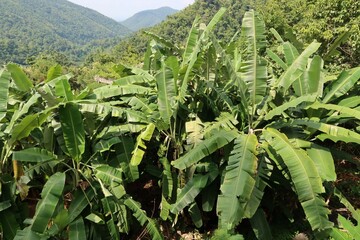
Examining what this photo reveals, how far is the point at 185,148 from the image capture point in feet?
12.8

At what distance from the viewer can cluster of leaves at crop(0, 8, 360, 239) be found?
317 cm

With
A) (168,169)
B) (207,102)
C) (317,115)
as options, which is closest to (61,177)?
(168,169)

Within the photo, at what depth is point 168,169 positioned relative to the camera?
12.3 feet

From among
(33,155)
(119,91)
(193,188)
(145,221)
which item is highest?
(119,91)

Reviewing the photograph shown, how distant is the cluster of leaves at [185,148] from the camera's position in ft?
10.4

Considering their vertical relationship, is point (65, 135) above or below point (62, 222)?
above

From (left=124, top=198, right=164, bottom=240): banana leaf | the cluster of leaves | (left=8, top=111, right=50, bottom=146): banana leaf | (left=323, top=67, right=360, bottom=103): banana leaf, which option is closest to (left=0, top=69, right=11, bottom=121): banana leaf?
the cluster of leaves

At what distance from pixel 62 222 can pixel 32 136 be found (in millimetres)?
1086

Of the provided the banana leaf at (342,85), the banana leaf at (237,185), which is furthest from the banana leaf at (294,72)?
the banana leaf at (237,185)

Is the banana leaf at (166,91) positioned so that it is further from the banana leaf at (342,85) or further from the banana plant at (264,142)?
the banana leaf at (342,85)

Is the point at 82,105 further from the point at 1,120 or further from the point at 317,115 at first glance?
the point at 317,115

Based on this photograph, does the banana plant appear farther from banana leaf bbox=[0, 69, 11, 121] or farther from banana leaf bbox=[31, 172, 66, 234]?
banana leaf bbox=[0, 69, 11, 121]

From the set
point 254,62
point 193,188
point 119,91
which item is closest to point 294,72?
point 254,62

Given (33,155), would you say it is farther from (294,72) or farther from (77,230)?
(294,72)
